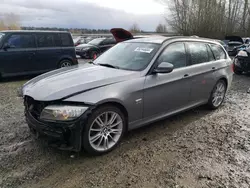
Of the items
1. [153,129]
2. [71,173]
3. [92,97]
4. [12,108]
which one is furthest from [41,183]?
[12,108]

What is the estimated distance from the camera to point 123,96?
3035 millimetres

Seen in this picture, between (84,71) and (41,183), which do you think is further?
(84,71)

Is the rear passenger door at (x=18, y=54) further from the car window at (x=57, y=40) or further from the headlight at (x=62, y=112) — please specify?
the headlight at (x=62, y=112)

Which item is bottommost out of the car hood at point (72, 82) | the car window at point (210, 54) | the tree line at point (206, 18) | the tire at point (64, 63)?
the tire at point (64, 63)

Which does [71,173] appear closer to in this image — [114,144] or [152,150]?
[114,144]

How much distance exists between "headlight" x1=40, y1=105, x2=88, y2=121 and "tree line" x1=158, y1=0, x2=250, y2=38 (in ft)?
78.3

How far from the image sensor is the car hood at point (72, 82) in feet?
9.08

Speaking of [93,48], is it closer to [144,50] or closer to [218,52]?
[218,52]

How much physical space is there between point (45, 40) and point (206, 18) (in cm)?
2042

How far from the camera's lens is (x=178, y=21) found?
24688 millimetres

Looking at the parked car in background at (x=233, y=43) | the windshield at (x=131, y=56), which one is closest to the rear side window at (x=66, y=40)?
the windshield at (x=131, y=56)

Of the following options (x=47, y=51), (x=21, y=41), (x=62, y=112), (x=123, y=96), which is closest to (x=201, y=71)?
(x=123, y=96)

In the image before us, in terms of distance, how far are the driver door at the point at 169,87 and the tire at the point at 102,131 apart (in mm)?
516

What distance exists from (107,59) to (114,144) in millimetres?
1647
